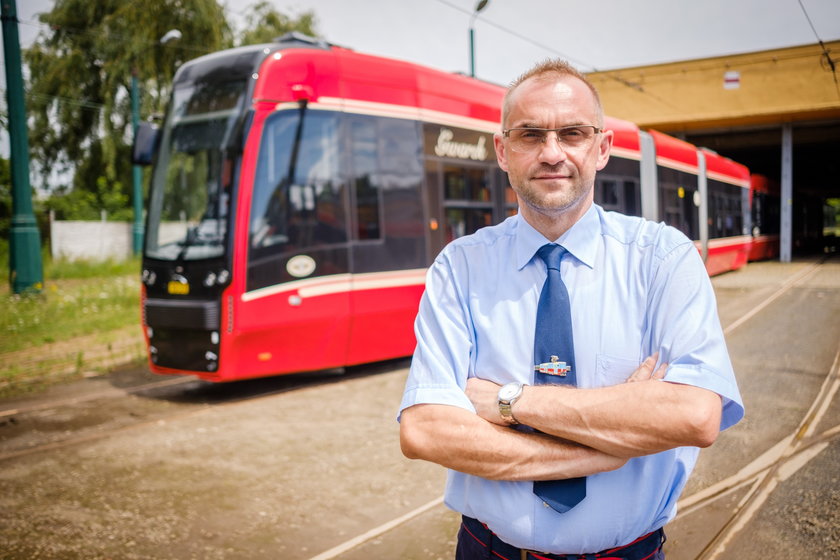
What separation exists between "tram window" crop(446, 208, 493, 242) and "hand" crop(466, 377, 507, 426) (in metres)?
6.46

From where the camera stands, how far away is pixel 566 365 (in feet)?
5.75

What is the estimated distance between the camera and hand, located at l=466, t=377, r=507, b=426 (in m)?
1.76

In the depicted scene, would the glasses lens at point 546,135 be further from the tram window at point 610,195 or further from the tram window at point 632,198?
the tram window at point 632,198

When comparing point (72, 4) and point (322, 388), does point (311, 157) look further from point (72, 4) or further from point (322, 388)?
point (72, 4)

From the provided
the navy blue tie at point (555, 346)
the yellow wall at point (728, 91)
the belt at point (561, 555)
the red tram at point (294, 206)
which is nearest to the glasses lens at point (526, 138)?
the navy blue tie at point (555, 346)

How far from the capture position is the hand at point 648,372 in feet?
5.69

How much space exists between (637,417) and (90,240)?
24.3 meters

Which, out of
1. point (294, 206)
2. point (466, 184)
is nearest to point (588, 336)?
point (294, 206)

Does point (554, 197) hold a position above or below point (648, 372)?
above

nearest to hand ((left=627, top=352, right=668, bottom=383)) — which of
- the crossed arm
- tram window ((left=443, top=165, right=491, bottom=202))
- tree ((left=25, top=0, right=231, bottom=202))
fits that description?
the crossed arm

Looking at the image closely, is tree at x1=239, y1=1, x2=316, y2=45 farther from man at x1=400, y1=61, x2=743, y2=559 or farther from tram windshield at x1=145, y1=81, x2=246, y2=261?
man at x1=400, y1=61, x2=743, y2=559

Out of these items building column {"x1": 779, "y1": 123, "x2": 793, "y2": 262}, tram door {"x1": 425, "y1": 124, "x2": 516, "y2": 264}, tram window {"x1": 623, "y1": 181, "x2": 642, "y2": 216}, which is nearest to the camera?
tram door {"x1": 425, "y1": 124, "x2": 516, "y2": 264}

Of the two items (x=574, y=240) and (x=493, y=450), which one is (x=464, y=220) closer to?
(x=574, y=240)

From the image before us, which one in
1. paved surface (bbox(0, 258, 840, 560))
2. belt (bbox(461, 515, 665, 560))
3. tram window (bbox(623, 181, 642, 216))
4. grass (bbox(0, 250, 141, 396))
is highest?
tram window (bbox(623, 181, 642, 216))
